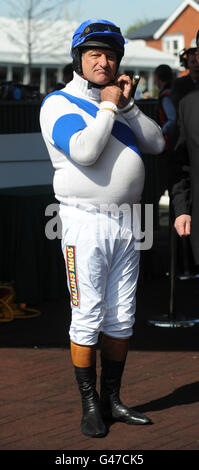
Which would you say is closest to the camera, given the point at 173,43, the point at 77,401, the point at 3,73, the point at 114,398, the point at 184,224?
the point at 184,224

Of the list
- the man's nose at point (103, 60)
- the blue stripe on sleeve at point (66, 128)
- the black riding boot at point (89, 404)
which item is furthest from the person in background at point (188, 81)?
the black riding boot at point (89, 404)

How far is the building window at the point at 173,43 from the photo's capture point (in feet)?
196

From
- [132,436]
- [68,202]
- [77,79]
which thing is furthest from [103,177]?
[132,436]

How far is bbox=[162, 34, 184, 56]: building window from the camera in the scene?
59.8 m

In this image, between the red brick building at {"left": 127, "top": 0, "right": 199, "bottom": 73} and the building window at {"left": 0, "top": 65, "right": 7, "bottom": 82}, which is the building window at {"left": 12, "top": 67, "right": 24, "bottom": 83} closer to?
the building window at {"left": 0, "top": 65, "right": 7, "bottom": 82}

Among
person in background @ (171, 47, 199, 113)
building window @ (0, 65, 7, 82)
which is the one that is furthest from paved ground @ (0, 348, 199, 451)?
building window @ (0, 65, 7, 82)

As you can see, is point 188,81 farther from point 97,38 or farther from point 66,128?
point 66,128

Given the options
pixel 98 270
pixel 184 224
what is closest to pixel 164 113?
pixel 184 224

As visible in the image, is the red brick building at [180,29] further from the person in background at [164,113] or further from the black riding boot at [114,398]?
the black riding boot at [114,398]

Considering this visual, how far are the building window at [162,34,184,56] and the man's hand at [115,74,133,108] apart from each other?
56.7 meters

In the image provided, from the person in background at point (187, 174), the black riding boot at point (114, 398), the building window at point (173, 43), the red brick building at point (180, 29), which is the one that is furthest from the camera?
the building window at point (173, 43)

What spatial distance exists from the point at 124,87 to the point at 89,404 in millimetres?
1546

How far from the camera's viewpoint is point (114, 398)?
164 inches

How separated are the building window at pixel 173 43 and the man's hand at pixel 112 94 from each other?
2236 inches
